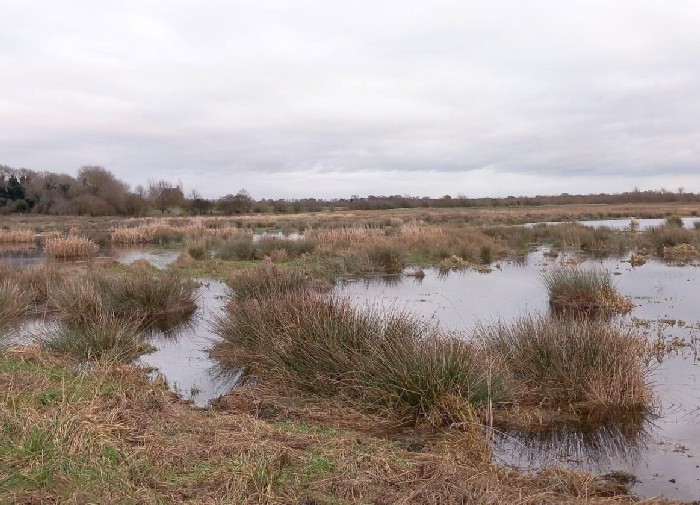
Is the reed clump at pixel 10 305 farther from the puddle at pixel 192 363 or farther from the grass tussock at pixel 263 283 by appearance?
the grass tussock at pixel 263 283

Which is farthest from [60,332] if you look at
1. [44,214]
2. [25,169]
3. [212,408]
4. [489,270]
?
[25,169]

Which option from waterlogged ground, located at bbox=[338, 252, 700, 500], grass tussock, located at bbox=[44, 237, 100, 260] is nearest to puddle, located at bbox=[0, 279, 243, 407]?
Answer: waterlogged ground, located at bbox=[338, 252, 700, 500]

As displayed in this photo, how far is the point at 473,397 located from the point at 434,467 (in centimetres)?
180

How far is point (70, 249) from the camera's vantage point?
25.0 metres

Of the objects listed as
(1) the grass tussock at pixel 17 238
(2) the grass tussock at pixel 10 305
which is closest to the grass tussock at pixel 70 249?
(1) the grass tussock at pixel 17 238

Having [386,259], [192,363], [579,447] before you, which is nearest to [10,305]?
[192,363]

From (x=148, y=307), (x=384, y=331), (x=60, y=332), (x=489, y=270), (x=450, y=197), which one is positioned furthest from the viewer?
(x=450, y=197)

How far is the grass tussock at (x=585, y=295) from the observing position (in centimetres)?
1302

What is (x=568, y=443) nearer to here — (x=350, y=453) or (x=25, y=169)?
(x=350, y=453)

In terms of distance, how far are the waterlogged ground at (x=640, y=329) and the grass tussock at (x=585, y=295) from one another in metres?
0.32

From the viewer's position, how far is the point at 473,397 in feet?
21.5

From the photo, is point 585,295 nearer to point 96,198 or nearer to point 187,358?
point 187,358

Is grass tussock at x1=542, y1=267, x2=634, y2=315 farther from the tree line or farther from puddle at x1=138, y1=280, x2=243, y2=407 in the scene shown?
the tree line

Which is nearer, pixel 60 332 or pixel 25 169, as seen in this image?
pixel 60 332
